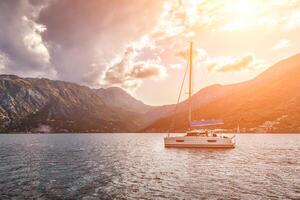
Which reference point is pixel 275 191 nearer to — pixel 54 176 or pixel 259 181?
pixel 259 181

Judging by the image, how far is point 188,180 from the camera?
36812mm

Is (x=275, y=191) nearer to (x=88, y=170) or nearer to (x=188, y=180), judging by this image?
(x=188, y=180)

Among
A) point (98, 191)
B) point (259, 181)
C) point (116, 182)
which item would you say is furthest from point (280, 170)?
point (98, 191)

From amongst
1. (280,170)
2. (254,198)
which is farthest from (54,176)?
(280,170)

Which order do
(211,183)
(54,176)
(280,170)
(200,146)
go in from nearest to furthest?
(211,183) → (54,176) → (280,170) → (200,146)

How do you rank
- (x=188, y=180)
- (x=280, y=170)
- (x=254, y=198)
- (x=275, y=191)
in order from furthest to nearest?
(x=280, y=170) → (x=188, y=180) → (x=275, y=191) → (x=254, y=198)

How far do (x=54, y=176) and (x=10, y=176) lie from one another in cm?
660

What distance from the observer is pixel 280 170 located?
4538 centimetres

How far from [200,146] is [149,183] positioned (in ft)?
171

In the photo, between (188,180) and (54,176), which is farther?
(54,176)

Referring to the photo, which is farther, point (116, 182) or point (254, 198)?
point (116, 182)

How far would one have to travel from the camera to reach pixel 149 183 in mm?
34906

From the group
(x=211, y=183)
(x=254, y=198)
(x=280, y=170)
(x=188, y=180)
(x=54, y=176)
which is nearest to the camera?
(x=254, y=198)

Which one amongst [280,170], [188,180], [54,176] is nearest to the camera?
[188,180]
